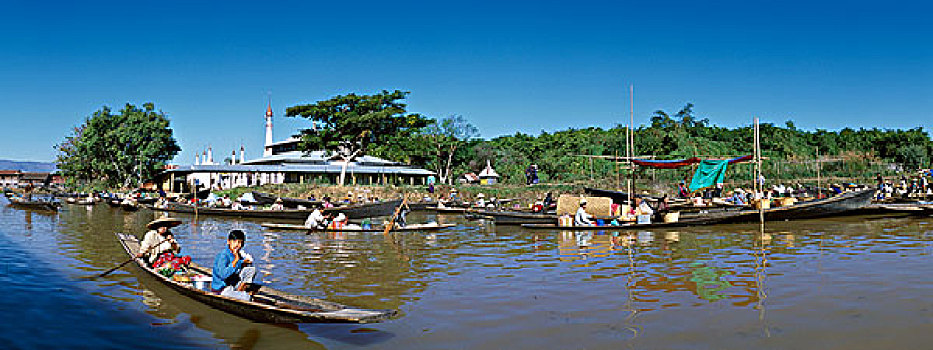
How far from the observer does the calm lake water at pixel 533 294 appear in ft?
21.0

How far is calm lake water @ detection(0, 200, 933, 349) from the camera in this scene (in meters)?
6.41

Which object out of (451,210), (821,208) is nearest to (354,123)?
(451,210)

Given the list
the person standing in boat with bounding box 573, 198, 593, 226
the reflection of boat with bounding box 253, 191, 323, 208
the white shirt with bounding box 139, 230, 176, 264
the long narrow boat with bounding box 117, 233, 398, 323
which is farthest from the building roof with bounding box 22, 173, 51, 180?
the long narrow boat with bounding box 117, 233, 398, 323

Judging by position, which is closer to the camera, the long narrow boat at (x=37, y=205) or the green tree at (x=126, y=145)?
the long narrow boat at (x=37, y=205)

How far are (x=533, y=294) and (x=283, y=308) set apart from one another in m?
3.54

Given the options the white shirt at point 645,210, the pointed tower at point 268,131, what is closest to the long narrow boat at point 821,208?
the white shirt at point 645,210

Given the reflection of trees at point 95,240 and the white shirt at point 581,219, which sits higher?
the white shirt at point 581,219

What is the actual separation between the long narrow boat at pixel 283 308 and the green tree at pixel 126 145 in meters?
52.6

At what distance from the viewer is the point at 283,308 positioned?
21.4 ft

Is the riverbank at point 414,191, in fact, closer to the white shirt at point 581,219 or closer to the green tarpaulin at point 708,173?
the green tarpaulin at point 708,173

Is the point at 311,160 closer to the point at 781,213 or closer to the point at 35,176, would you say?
the point at 781,213

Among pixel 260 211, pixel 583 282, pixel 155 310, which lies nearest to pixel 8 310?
pixel 155 310

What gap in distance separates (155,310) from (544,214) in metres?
14.1

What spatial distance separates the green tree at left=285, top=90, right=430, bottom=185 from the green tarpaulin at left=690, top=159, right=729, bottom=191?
77.1 ft
